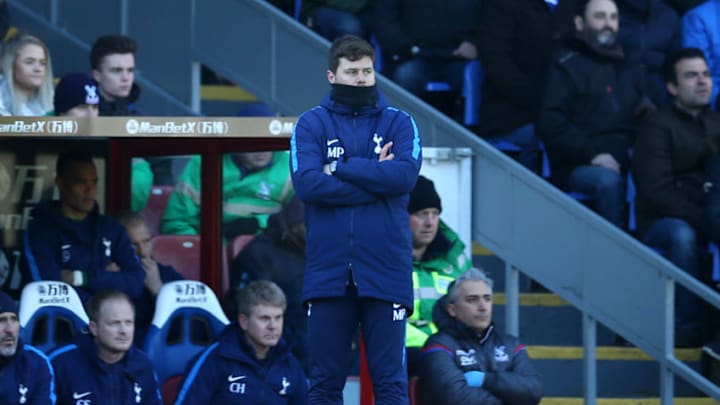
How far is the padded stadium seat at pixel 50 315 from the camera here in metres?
9.00

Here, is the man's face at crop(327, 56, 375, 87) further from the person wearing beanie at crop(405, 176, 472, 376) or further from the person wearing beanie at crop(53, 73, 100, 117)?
the person wearing beanie at crop(53, 73, 100, 117)

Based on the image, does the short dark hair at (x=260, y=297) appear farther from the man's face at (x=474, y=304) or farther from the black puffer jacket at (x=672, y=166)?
the black puffer jacket at (x=672, y=166)

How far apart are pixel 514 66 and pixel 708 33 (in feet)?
5.16

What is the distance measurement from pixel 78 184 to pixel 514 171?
9.40ft

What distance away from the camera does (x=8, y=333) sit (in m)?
8.44

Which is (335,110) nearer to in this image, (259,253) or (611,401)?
(259,253)

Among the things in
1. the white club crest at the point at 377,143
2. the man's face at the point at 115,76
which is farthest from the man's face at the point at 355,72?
the man's face at the point at 115,76

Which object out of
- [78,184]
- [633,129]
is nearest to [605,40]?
[633,129]

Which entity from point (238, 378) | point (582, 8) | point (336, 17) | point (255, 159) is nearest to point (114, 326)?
point (238, 378)

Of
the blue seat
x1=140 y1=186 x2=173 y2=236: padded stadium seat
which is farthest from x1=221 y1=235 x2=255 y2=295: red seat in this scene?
the blue seat

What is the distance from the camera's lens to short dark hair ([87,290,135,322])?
8.83 meters

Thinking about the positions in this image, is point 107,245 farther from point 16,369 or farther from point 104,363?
point 16,369

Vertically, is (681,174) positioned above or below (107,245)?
above

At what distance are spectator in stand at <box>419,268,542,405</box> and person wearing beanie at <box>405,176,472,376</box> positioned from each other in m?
0.42
